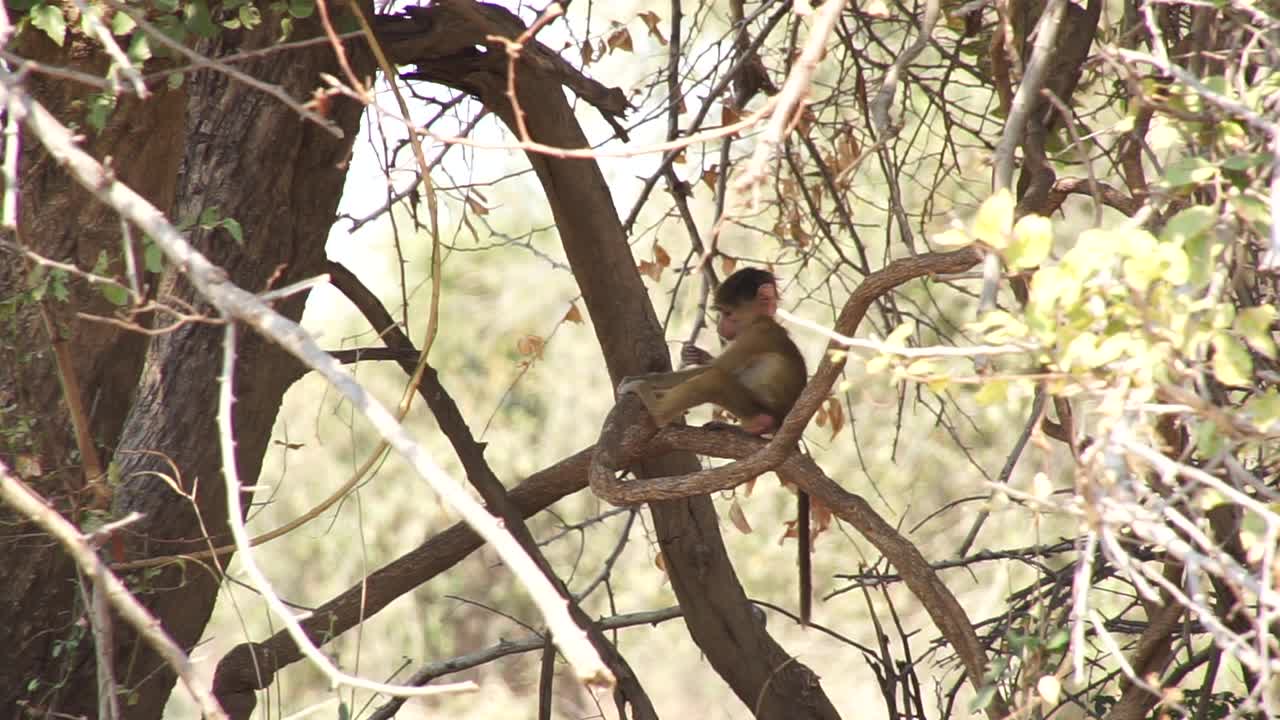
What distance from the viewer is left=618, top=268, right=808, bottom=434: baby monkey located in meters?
4.41

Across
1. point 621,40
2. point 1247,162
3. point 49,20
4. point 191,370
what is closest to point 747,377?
point 621,40

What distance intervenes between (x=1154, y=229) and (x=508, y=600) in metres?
8.57

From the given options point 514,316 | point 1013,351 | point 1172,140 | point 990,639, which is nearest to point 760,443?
point 990,639

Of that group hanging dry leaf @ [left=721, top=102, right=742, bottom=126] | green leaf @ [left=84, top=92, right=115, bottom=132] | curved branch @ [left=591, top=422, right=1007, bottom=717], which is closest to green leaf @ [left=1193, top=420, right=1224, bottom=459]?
curved branch @ [left=591, top=422, right=1007, bottom=717]

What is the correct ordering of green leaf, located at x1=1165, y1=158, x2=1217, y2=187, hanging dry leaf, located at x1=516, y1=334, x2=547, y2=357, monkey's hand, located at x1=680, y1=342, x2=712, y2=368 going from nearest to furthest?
1. green leaf, located at x1=1165, y1=158, x2=1217, y2=187
2. monkey's hand, located at x1=680, y1=342, x2=712, y2=368
3. hanging dry leaf, located at x1=516, y1=334, x2=547, y2=357

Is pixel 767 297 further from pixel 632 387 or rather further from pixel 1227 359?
pixel 1227 359

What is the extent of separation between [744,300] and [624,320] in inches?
27.6

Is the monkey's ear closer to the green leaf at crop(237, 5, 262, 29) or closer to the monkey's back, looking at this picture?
the monkey's back

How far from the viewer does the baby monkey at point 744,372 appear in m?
4.41

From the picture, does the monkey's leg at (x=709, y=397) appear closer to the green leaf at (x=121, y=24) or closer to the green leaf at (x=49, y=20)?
the green leaf at (x=121, y=24)

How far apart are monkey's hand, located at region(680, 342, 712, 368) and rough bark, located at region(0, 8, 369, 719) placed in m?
1.32

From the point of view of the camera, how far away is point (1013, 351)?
180 cm

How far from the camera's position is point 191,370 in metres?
3.77

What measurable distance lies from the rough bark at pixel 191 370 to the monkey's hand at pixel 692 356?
132cm
